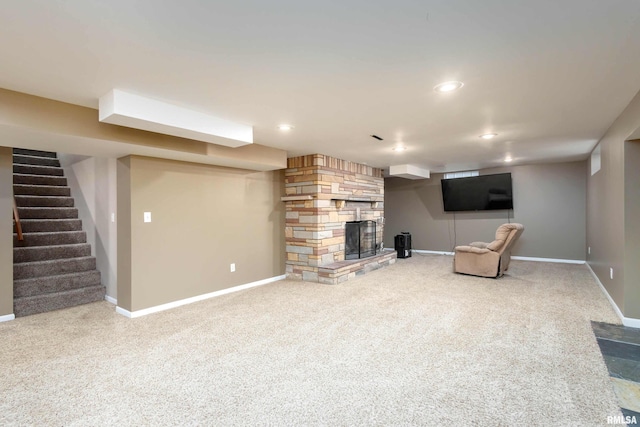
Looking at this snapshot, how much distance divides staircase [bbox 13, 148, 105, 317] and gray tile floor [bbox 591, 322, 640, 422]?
5403 millimetres

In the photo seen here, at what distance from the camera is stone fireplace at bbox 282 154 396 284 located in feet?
17.4

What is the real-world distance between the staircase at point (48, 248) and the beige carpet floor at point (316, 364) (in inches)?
13.9

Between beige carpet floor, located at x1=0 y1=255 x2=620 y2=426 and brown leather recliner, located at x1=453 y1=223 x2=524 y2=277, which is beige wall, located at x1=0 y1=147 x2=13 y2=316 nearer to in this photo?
beige carpet floor, located at x1=0 y1=255 x2=620 y2=426

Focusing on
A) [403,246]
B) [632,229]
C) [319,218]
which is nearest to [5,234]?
[319,218]

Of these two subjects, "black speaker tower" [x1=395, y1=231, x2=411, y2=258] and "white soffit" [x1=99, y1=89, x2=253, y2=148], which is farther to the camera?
"black speaker tower" [x1=395, y1=231, x2=411, y2=258]

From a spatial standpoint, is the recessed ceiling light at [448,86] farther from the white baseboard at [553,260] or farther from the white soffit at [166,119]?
the white baseboard at [553,260]

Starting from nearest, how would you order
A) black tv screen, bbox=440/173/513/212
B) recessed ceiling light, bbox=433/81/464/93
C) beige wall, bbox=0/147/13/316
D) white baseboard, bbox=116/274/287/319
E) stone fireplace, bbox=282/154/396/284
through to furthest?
recessed ceiling light, bbox=433/81/464/93 < beige wall, bbox=0/147/13/316 < white baseboard, bbox=116/274/287/319 < stone fireplace, bbox=282/154/396/284 < black tv screen, bbox=440/173/513/212

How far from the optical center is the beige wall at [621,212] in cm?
321

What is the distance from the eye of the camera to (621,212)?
3400 mm

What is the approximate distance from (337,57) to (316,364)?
2.22 meters

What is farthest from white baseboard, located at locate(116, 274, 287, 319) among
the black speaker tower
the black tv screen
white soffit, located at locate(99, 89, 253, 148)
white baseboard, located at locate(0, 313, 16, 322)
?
the black tv screen

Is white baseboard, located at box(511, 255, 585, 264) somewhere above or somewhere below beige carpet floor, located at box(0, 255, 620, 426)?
above

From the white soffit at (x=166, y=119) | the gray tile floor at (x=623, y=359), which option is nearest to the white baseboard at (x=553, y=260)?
the gray tile floor at (x=623, y=359)

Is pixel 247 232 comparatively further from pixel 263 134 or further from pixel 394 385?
pixel 394 385
